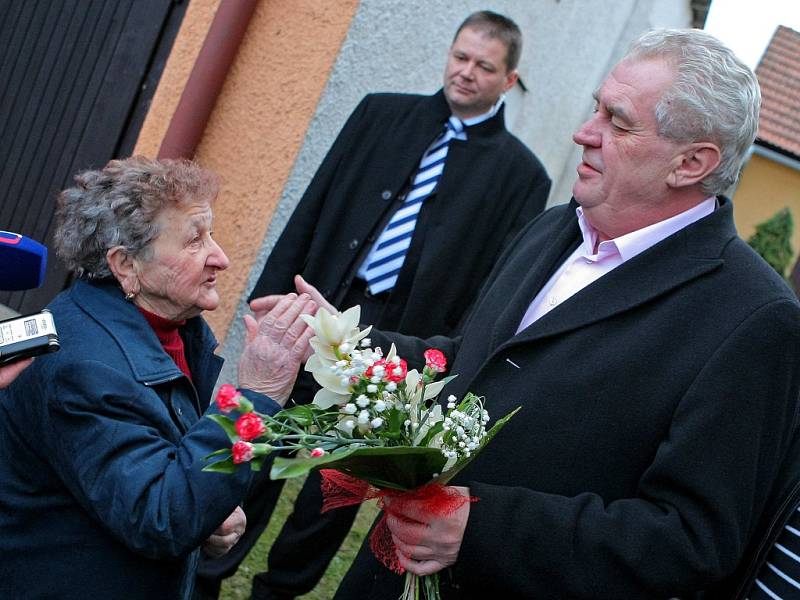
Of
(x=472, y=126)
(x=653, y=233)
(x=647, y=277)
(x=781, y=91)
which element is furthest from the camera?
(x=781, y=91)

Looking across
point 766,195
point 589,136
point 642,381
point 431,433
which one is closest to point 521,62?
point 589,136

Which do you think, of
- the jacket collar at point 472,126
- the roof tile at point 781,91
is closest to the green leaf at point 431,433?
the jacket collar at point 472,126

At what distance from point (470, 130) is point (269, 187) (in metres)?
1.25

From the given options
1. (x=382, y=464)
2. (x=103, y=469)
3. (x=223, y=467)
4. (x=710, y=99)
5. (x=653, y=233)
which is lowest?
(x=103, y=469)

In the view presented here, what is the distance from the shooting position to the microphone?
7.95 feet

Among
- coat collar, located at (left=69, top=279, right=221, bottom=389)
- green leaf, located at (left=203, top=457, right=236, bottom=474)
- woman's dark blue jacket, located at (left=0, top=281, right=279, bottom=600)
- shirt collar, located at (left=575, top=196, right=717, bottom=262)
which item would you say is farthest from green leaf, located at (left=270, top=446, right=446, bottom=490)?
shirt collar, located at (left=575, top=196, right=717, bottom=262)

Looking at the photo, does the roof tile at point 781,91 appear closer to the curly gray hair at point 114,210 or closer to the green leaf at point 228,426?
the curly gray hair at point 114,210

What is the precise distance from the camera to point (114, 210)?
2713mm

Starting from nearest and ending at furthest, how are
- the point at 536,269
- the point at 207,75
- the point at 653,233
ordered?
the point at 653,233 → the point at 536,269 → the point at 207,75

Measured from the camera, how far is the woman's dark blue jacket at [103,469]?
2.34 metres

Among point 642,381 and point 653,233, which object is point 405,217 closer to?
point 653,233

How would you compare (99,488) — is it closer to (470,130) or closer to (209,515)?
(209,515)

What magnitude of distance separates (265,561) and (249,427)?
10.4 ft

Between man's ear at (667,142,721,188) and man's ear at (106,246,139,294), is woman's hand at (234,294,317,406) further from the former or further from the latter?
man's ear at (667,142,721,188)
